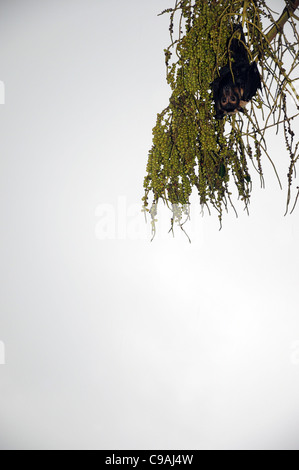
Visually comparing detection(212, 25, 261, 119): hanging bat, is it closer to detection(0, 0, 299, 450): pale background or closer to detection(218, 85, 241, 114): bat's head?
detection(218, 85, 241, 114): bat's head

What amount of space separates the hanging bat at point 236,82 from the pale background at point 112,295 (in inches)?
124

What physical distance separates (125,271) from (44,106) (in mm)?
2230

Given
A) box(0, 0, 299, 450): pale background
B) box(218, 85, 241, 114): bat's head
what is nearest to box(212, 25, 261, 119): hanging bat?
box(218, 85, 241, 114): bat's head

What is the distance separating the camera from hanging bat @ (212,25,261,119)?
40.6 inches

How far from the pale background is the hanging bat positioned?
10.3 ft

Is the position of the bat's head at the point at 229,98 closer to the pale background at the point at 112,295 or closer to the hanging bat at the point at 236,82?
the hanging bat at the point at 236,82

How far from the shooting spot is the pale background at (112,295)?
440 centimetres

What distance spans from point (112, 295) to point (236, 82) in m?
4.11

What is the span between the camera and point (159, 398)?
5.21 metres

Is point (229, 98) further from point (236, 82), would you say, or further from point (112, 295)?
point (112, 295)

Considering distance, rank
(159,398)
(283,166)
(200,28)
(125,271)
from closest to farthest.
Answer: (200,28) < (283,166) < (125,271) < (159,398)

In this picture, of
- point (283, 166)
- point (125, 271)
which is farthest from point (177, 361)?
point (283, 166)

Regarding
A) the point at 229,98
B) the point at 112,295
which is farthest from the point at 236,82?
the point at 112,295

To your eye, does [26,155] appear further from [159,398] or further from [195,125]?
[195,125]
